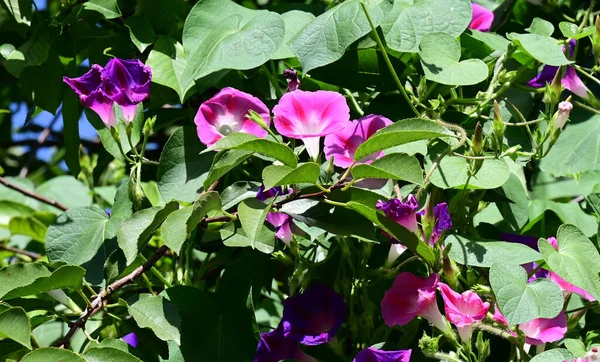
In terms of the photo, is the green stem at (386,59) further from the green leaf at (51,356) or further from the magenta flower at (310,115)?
the green leaf at (51,356)

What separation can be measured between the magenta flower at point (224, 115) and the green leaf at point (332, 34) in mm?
101

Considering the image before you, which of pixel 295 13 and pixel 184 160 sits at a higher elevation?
pixel 295 13

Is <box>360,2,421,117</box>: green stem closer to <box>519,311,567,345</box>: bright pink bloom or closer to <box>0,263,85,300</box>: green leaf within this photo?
<box>519,311,567,345</box>: bright pink bloom

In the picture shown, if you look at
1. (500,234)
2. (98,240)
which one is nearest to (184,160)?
(98,240)

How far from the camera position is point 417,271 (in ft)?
3.92

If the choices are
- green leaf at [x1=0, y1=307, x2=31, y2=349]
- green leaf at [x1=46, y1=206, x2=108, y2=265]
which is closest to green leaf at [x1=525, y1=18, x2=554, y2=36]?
green leaf at [x1=46, y1=206, x2=108, y2=265]

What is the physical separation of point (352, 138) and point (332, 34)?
14 centimetres

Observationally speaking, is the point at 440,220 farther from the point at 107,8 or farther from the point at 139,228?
the point at 107,8

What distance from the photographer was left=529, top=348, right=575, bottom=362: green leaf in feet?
3.41

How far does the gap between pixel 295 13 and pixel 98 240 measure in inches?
16.9

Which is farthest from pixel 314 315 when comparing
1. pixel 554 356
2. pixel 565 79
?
pixel 565 79

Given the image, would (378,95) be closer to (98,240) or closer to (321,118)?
(321,118)

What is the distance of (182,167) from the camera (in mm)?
1217

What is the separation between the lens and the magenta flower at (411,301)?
110 centimetres
